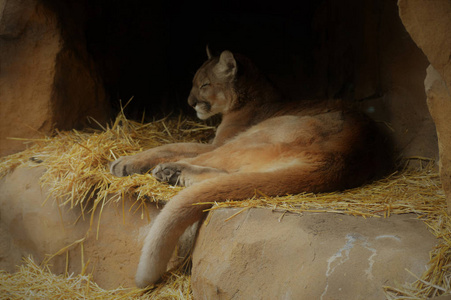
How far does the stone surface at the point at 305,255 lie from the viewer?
205cm

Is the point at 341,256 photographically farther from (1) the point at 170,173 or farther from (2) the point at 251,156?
(1) the point at 170,173

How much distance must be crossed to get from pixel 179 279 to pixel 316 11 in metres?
4.05

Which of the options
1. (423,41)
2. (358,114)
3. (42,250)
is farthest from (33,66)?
(423,41)

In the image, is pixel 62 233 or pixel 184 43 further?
pixel 184 43

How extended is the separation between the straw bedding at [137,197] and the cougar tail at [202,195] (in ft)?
0.23

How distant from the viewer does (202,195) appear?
2865 mm

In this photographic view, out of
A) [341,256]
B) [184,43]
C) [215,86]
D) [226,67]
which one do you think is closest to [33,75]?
[215,86]

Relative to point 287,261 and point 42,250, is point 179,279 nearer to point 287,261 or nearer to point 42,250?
point 287,261

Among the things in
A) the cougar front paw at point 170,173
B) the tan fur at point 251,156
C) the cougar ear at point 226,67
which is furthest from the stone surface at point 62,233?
the cougar ear at point 226,67

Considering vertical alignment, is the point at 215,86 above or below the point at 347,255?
above

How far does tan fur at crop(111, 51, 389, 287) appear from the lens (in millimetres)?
2834

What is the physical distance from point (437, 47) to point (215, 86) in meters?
2.92

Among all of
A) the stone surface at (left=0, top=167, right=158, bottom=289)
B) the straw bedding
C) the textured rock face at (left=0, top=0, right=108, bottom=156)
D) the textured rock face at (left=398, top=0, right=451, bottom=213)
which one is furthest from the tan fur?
the textured rock face at (left=0, top=0, right=108, bottom=156)

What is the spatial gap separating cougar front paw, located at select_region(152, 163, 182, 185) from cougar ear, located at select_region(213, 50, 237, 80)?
1564 mm
